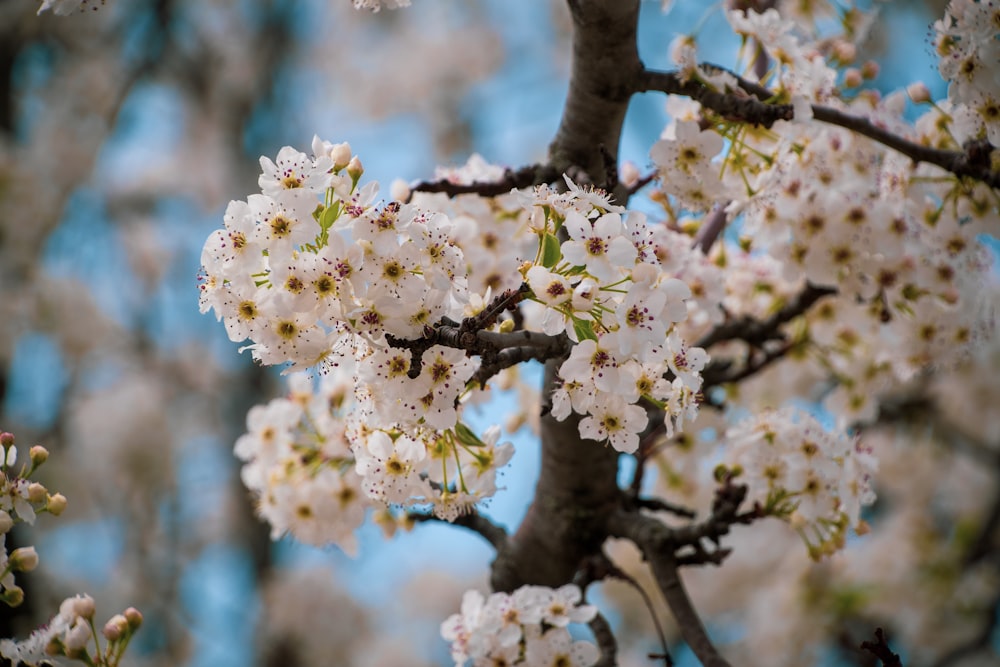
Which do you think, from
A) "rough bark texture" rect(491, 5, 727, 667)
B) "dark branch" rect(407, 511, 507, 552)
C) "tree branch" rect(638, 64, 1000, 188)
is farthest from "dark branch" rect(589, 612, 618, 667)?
"tree branch" rect(638, 64, 1000, 188)

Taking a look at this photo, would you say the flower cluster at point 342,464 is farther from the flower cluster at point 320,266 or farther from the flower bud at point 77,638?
the flower bud at point 77,638

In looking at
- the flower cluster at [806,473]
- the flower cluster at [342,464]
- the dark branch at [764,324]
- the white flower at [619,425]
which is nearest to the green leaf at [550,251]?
the white flower at [619,425]

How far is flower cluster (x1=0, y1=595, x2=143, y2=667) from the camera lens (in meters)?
1.47

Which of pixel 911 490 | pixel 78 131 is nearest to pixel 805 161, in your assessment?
pixel 911 490

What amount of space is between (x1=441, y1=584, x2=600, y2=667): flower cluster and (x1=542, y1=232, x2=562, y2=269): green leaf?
0.65 m

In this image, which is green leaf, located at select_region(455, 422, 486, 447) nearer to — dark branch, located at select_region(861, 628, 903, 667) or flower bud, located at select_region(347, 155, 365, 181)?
flower bud, located at select_region(347, 155, 365, 181)

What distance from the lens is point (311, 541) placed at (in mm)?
1981

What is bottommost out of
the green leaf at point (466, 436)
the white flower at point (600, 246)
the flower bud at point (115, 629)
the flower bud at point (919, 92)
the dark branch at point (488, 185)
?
the flower bud at point (115, 629)

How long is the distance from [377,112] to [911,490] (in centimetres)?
510

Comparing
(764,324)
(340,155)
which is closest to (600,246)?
(340,155)

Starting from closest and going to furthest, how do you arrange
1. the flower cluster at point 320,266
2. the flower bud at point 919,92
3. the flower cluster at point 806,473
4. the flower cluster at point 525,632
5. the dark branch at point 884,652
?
the flower cluster at point 320,266 → the dark branch at point 884,652 → the flower cluster at point 525,632 → the flower cluster at point 806,473 → the flower bud at point 919,92

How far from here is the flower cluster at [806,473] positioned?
73.0 inches

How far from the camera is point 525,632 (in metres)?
1.65

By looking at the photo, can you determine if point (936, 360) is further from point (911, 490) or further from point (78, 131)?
point (78, 131)
